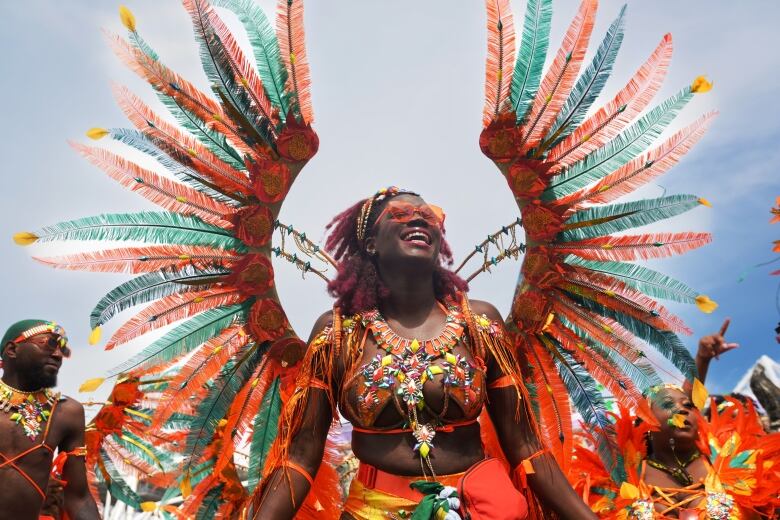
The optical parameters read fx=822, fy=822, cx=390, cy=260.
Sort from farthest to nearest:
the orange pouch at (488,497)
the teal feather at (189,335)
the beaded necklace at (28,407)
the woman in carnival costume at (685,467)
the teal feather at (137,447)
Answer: the teal feather at (137,447) → the woman in carnival costume at (685,467) → the beaded necklace at (28,407) → the teal feather at (189,335) → the orange pouch at (488,497)

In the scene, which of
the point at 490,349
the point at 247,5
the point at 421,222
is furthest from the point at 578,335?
the point at 247,5

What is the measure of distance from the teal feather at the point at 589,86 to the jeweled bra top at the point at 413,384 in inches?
49.0

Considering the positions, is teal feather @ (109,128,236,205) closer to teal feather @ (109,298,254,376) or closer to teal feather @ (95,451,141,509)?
teal feather @ (109,298,254,376)

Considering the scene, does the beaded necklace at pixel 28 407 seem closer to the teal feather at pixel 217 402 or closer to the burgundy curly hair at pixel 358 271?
the teal feather at pixel 217 402

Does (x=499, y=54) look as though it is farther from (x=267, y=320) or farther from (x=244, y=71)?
(x=267, y=320)

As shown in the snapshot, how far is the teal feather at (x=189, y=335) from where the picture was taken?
3803 millimetres

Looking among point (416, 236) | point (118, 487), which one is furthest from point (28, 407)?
point (416, 236)

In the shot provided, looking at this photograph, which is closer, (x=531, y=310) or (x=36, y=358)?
(x=531, y=310)

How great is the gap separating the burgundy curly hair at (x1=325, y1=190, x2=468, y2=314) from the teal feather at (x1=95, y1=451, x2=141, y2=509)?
309 centimetres

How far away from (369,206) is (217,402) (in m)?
1.18

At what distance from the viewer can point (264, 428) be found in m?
3.96

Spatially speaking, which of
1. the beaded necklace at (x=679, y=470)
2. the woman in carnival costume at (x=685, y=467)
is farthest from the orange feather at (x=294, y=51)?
the beaded necklace at (x=679, y=470)

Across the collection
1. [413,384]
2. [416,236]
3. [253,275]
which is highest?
[416,236]

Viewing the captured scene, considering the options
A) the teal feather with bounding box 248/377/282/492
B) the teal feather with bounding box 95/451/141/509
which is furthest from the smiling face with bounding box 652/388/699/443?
the teal feather with bounding box 95/451/141/509
